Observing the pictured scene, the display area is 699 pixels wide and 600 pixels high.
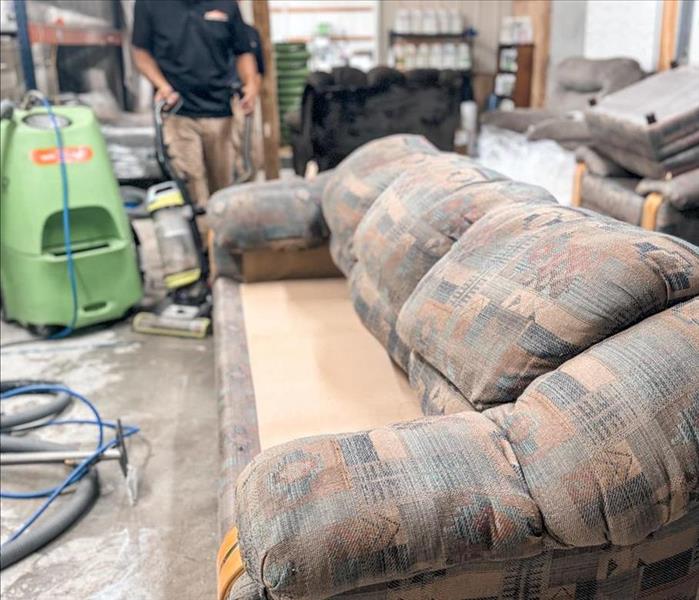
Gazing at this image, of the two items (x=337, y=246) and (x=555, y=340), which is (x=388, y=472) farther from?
(x=337, y=246)

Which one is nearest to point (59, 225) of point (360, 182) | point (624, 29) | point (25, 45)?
point (360, 182)

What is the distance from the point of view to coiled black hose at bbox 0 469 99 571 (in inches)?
72.1

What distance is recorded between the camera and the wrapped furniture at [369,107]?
181 inches

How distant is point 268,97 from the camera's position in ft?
15.9

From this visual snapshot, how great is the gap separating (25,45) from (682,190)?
4005mm

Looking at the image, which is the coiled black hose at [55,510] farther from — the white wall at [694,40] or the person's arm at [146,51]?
the white wall at [694,40]

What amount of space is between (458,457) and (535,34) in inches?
168

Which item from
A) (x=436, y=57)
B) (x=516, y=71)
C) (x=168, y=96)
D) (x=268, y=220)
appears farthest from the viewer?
(x=516, y=71)

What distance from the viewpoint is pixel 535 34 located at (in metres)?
4.75

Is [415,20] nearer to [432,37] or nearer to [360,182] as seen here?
[432,37]

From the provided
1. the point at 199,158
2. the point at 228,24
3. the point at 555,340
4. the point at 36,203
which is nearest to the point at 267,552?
the point at 555,340

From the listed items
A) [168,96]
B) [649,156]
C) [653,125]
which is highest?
[168,96]

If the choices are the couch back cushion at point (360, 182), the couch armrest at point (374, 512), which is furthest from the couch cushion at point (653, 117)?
the couch armrest at point (374, 512)

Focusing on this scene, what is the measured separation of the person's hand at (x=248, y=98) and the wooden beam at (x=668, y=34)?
214 centimetres
